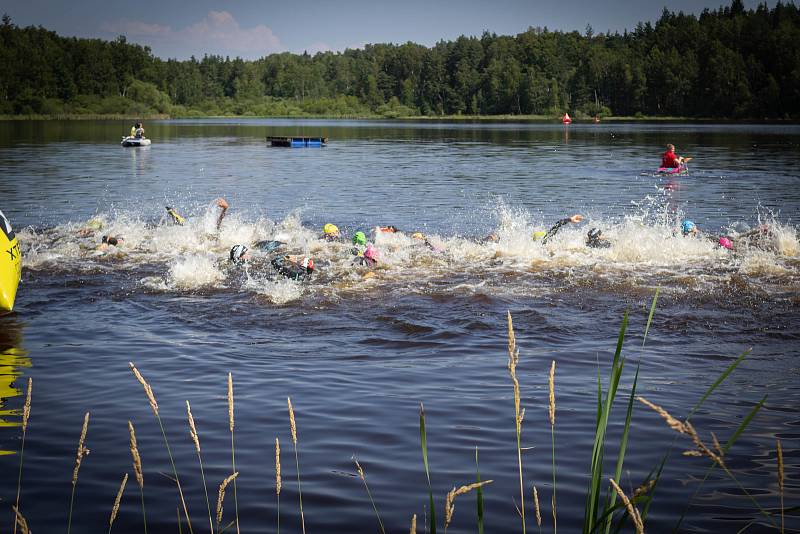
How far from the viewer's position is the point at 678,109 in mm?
170000

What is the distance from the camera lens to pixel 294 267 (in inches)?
602

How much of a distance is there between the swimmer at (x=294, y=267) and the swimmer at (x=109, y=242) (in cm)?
522

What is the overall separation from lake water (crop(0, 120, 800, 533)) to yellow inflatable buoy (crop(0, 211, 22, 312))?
1.93ft

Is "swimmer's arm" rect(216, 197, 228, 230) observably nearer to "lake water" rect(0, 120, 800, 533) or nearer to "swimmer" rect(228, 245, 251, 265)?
"lake water" rect(0, 120, 800, 533)

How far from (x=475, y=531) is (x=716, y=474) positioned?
232 centimetres

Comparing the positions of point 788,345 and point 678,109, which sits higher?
point 678,109

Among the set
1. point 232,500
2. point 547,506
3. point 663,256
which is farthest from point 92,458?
point 663,256

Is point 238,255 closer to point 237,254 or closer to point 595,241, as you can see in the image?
point 237,254

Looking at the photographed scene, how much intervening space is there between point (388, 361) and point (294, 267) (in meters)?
5.17

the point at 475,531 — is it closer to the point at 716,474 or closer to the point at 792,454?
the point at 716,474

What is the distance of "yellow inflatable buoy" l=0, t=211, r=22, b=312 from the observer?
12.3 m

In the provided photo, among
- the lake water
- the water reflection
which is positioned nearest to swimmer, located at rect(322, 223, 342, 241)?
the lake water

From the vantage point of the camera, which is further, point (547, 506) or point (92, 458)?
point (92, 458)

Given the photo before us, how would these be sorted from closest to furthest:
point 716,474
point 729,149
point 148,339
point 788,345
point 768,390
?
point 716,474, point 768,390, point 788,345, point 148,339, point 729,149
